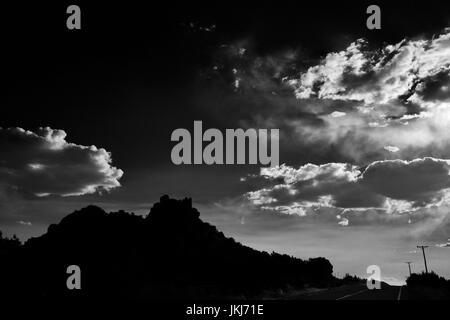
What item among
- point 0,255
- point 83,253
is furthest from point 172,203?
point 0,255

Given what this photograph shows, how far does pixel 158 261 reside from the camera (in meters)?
64.6

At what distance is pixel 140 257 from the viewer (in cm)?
6238

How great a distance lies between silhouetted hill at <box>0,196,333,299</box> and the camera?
44.9 meters

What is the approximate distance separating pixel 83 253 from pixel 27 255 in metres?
7.18

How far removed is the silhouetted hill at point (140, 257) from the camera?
44.9 meters

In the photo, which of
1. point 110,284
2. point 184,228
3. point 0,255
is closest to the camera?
point 110,284

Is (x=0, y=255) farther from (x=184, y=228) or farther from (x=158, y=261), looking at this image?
(x=184, y=228)

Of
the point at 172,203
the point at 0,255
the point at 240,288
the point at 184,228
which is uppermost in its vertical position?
the point at 172,203

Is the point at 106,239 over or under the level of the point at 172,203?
under

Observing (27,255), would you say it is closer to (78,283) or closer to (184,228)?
(78,283)
